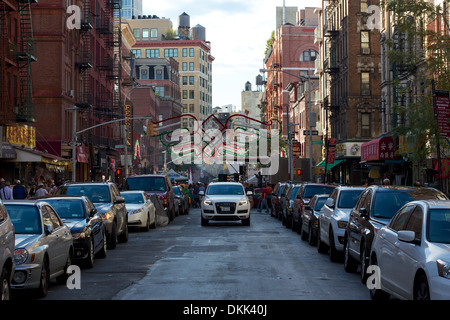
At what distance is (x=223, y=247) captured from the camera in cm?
2108

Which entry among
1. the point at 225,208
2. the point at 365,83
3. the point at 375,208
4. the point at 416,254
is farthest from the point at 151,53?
the point at 416,254

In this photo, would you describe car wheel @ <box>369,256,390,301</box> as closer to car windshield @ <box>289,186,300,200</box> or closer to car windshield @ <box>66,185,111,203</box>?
car windshield @ <box>66,185,111,203</box>

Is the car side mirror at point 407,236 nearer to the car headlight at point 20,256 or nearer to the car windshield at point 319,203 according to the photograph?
the car headlight at point 20,256

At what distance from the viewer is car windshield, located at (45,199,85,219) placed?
1698 cm

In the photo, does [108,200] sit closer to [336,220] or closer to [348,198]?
[348,198]

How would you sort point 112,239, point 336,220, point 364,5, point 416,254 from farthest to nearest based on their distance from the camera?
point 364,5 < point 112,239 < point 336,220 < point 416,254

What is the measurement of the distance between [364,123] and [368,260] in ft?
160

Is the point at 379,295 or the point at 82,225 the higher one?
the point at 82,225

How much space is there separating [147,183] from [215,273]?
20.6 meters

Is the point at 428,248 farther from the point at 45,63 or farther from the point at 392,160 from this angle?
the point at 45,63

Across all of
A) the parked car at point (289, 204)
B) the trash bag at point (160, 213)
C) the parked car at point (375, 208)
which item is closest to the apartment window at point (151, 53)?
the trash bag at point (160, 213)

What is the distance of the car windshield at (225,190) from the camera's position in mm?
32969

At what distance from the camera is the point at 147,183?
35.1 m

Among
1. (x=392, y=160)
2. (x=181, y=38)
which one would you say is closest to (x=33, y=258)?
(x=392, y=160)
